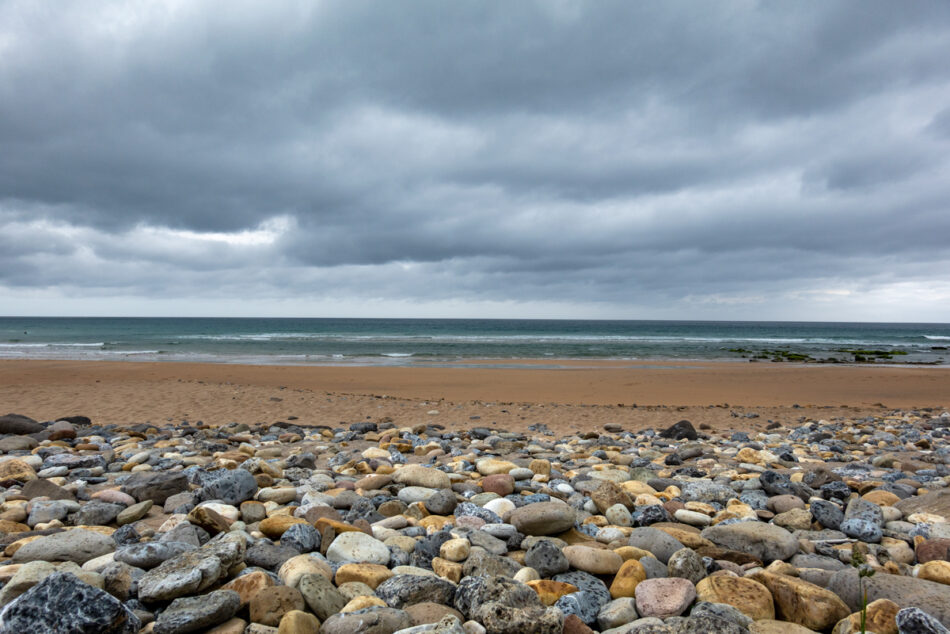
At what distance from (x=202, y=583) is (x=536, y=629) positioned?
1.58 metres

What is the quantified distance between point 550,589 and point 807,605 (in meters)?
1.21

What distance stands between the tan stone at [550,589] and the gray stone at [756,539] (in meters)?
1.27

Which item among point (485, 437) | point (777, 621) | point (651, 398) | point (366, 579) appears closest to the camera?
point (777, 621)

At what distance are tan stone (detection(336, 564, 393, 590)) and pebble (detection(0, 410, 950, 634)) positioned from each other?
0.01 m

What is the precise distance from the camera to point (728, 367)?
81.6ft

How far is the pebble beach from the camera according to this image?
233 cm

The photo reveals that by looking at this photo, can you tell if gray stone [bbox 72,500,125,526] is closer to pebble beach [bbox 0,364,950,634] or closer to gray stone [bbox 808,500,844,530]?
pebble beach [bbox 0,364,950,634]

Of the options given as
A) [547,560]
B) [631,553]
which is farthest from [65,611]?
[631,553]

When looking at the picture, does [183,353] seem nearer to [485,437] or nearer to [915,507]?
[485,437]

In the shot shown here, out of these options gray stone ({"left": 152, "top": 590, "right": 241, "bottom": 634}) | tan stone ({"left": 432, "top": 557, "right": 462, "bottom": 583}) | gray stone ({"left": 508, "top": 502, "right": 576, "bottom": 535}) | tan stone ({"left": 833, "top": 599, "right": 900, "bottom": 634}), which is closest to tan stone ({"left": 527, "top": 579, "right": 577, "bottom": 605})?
tan stone ({"left": 432, "top": 557, "right": 462, "bottom": 583})

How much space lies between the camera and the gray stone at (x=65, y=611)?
202 centimetres

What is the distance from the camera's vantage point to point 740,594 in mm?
2576

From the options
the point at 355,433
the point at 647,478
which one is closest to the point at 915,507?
the point at 647,478

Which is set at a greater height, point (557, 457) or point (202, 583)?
point (202, 583)
